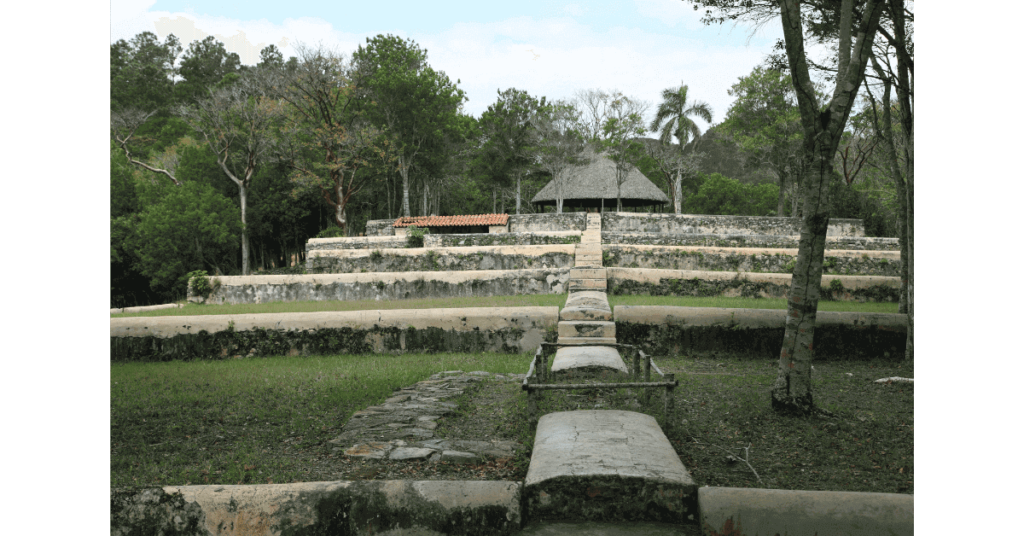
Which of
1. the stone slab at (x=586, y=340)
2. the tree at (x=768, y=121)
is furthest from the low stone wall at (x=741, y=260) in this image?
the tree at (x=768, y=121)

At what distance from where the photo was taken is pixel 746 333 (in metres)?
8.52

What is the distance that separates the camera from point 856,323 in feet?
27.5

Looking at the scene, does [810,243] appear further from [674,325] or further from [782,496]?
[674,325]

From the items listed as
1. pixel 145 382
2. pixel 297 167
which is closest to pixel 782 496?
pixel 145 382

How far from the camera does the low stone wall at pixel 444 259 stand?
15039mm

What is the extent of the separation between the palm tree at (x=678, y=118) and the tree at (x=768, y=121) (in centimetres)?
444

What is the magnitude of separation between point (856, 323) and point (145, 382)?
983 centimetres

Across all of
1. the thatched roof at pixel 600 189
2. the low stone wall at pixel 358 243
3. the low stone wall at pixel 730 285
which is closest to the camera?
the low stone wall at pixel 730 285

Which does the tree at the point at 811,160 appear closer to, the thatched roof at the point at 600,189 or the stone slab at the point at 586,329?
the stone slab at the point at 586,329

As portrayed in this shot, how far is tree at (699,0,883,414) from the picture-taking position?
195 inches

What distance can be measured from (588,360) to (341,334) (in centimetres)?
462

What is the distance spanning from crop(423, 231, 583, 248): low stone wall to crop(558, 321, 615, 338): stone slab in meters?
8.11

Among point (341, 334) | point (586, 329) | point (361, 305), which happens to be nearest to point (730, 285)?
point (586, 329)

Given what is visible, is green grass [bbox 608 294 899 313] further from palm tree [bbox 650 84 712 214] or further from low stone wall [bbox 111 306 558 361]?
palm tree [bbox 650 84 712 214]
